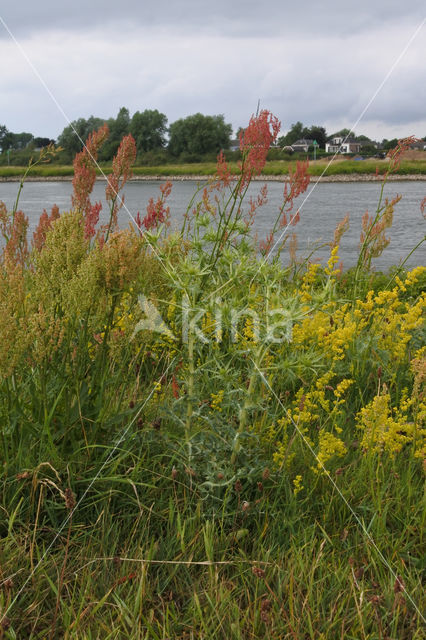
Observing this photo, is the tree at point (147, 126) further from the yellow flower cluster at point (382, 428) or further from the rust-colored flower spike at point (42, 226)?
the yellow flower cluster at point (382, 428)

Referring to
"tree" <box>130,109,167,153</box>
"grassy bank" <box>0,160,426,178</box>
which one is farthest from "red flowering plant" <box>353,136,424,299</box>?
"grassy bank" <box>0,160,426,178</box>

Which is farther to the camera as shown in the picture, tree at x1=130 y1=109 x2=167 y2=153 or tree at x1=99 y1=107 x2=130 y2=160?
tree at x1=130 y1=109 x2=167 y2=153

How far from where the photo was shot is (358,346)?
148 inches

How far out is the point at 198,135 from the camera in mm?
14836

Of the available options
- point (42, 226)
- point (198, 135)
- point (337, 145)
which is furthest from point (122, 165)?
point (198, 135)

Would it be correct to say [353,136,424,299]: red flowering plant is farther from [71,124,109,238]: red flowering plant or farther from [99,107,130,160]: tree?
[99,107,130,160]: tree

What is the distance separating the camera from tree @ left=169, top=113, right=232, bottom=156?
41.9 feet

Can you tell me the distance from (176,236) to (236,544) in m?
1.40

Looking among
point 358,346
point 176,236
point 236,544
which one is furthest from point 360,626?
point 358,346

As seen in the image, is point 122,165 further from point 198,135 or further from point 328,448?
point 198,135

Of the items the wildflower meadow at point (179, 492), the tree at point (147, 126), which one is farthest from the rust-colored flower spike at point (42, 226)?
the tree at point (147, 126)

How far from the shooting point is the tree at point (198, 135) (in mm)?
12764

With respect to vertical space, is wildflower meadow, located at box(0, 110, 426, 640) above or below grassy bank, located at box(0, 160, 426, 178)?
below

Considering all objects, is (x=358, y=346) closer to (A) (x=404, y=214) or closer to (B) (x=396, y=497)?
(B) (x=396, y=497)
